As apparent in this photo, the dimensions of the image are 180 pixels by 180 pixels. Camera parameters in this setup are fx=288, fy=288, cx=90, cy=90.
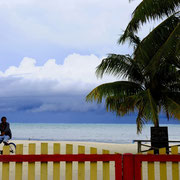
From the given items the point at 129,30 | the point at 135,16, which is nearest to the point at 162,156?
the point at 135,16

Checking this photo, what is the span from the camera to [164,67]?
14.6m

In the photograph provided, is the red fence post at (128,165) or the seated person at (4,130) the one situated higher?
the seated person at (4,130)

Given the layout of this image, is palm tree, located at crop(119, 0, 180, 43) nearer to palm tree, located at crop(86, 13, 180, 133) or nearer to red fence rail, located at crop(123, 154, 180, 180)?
palm tree, located at crop(86, 13, 180, 133)

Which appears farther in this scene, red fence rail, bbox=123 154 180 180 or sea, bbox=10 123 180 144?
sea, bbox=10 123 180 144

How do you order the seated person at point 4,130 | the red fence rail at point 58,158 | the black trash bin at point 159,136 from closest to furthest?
the red fence rail at point 58,158, the seated person at point 4,130, the black trash bin at point 159,136

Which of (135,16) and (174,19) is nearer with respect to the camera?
(135,16)

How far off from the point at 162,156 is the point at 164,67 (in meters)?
11.0

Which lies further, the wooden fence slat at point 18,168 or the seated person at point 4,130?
the seated person at point 4,130

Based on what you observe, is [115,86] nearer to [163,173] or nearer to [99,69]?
[99,69]

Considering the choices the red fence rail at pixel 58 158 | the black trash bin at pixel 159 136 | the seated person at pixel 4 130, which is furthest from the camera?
the black trash bin at pixel 159 136

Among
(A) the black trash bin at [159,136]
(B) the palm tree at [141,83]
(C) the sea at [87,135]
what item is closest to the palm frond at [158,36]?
(B) the palm tree at [141,83]

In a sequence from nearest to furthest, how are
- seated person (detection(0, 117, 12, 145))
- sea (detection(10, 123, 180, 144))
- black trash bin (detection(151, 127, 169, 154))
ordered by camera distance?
seated person (detection(0, 117, 12, 145)), black trash bin (detection(151, 127, 169, 154)), sea (detection(10, 123, 180, 144))

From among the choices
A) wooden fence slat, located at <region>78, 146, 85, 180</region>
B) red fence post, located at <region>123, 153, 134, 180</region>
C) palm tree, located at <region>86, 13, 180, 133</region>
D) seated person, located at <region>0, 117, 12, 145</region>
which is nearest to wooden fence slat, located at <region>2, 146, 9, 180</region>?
wooden fence slat, located at <region>78, 146, 85, 180</region>

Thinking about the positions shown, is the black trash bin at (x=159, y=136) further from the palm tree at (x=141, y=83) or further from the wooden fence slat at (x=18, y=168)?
the wooden fence slat at (x=18, y=168)
